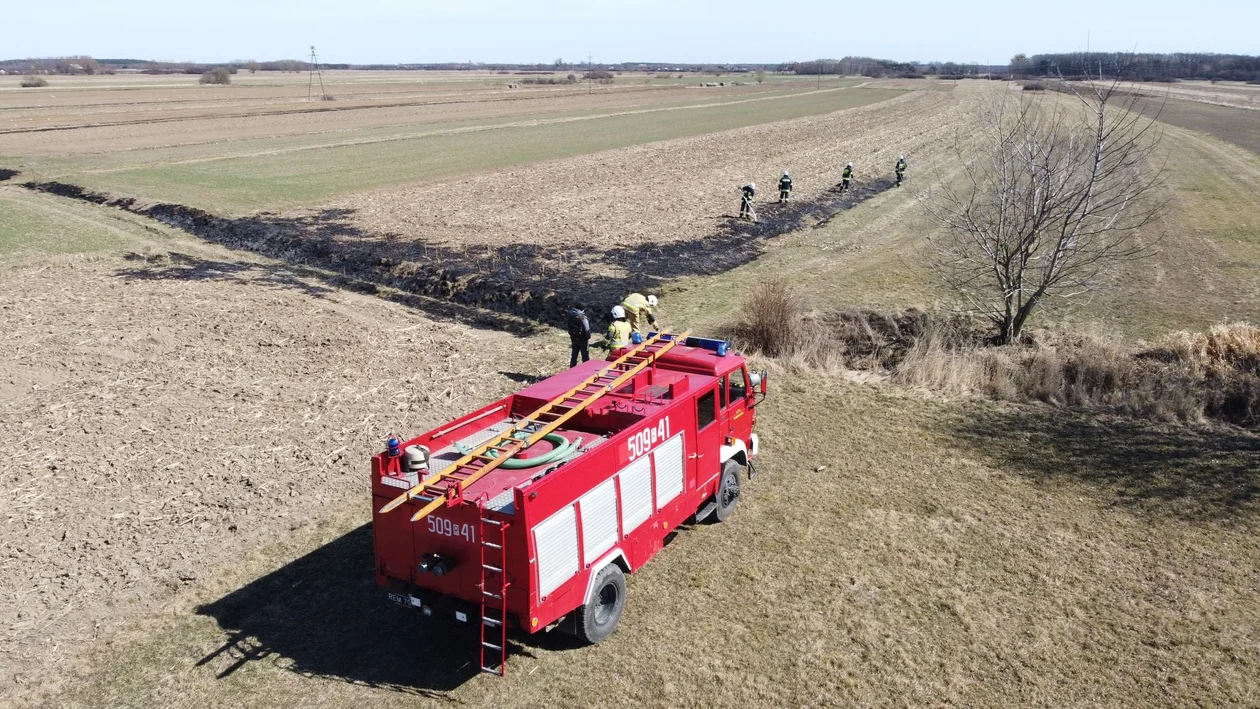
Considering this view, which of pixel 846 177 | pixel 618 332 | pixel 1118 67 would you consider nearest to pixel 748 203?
pixel 846 177

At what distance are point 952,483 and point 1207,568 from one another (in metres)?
3.40

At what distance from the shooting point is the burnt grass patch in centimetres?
2295

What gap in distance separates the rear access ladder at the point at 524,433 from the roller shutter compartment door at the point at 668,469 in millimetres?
1004

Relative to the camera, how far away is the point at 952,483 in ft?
43.1

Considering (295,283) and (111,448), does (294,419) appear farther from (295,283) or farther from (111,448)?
(295,283)

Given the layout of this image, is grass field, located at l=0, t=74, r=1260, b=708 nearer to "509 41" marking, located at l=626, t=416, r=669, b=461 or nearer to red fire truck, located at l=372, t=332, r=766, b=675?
red fire truck, located at l=372, t=332, r=766, b=675

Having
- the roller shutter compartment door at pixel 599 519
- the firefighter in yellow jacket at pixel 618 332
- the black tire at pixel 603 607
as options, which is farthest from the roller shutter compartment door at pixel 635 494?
the firefighter in yellow jacket at pixel 618 332

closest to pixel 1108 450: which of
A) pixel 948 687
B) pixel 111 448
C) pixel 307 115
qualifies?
pixel 948 687

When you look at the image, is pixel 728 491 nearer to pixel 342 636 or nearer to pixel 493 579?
pixel 493 579

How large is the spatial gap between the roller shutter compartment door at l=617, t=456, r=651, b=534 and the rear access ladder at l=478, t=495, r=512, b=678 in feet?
5.58

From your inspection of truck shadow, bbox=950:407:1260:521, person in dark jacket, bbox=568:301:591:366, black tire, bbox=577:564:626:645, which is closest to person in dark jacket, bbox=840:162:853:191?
truck shadow, bbox=950:407:1260:521

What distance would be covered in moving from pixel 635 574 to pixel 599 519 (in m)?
1.87

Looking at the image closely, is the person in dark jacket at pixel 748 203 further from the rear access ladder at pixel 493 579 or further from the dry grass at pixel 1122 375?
the rear access ladder at pixel 493 579

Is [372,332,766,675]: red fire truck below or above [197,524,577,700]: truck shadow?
above
